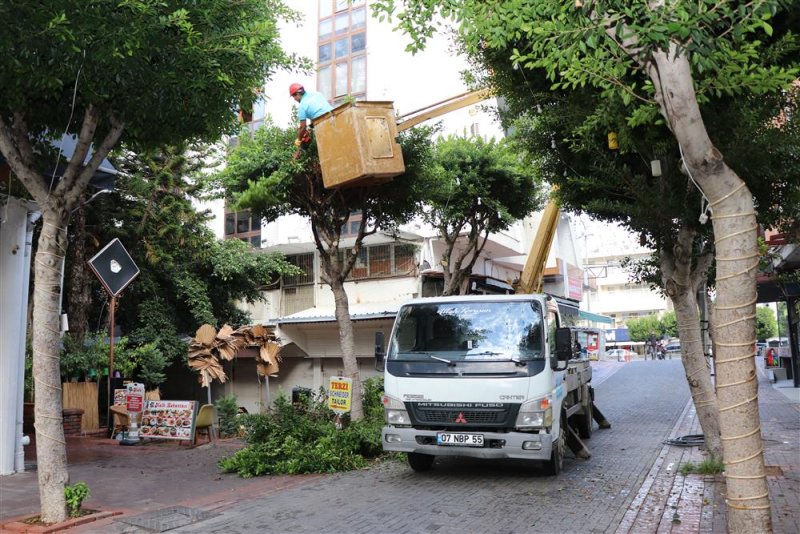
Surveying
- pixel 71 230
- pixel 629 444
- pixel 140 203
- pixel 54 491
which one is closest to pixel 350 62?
pixel 140 203

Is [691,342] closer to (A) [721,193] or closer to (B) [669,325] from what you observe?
(A) [721,193]

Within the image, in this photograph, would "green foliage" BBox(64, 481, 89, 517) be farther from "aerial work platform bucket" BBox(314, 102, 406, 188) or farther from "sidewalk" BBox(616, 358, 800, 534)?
"aerial work platform bucket" BBox(314, 102, 406, 188)

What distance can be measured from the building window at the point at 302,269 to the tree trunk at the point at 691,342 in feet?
56.6

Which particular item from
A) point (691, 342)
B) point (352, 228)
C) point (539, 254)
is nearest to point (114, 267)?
point (691, 342)

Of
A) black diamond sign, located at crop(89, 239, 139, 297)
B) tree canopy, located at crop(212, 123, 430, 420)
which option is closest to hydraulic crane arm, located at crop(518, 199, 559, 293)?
tree canopy, located at crop(212, 123, 430, 420)

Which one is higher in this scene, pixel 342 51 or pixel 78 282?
pixel 342 51

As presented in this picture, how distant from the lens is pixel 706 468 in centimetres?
844

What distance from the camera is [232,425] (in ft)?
46.4

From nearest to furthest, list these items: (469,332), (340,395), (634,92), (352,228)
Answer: (634,92) → (469,332) → (340,395) → (352,228)

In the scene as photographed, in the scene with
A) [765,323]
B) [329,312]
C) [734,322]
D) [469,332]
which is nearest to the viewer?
[734,322]

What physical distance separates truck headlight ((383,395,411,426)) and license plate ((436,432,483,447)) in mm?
515

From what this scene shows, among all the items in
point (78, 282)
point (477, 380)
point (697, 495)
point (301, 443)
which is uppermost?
point (78, 282)

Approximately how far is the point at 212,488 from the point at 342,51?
22.0 m

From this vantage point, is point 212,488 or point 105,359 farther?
point 105,359
